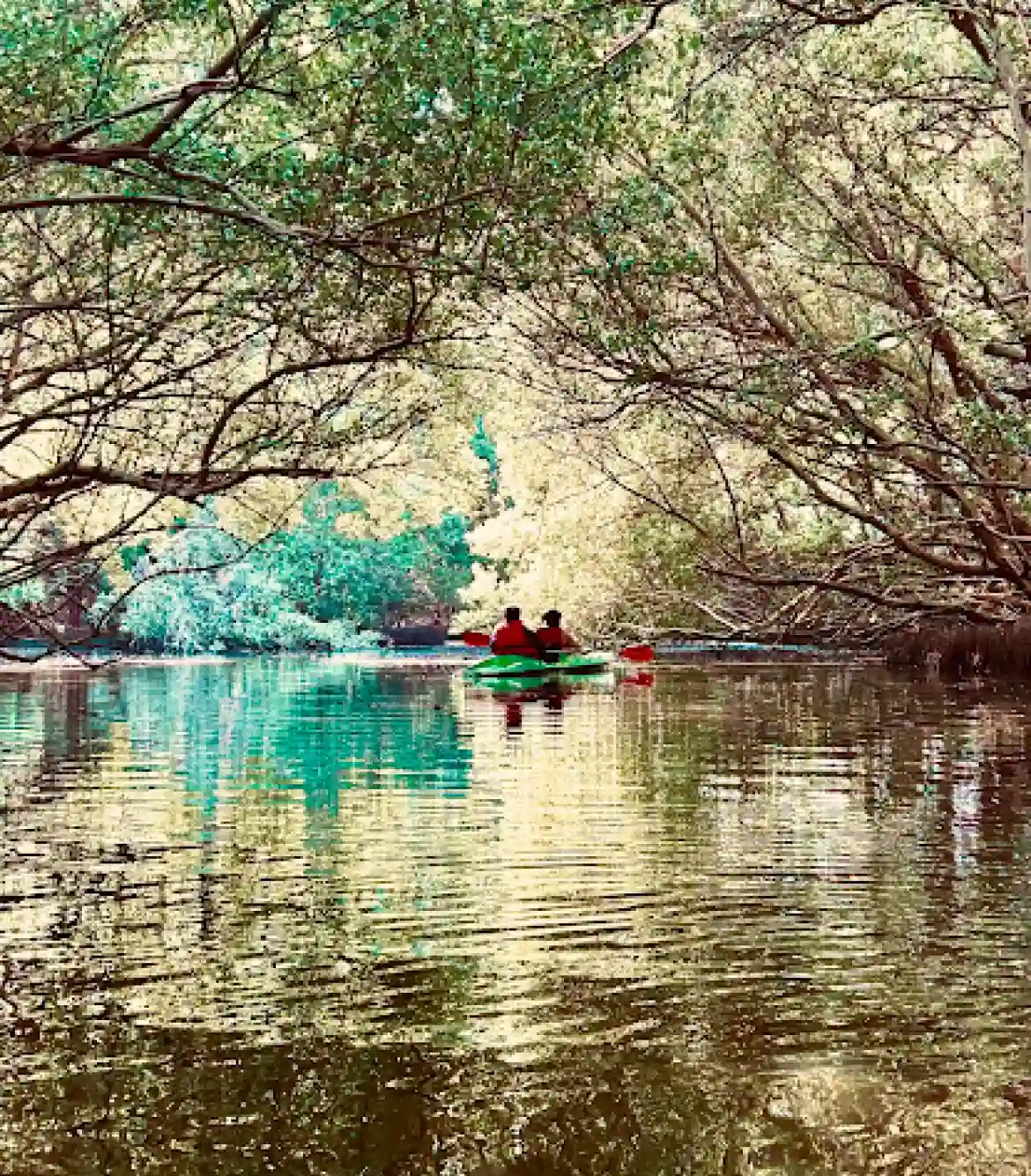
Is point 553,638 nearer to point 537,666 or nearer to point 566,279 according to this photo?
point 537,666

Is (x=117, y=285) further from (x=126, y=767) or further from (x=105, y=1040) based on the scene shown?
(x=105, y=1040)

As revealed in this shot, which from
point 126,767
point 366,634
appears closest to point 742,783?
point 126,767

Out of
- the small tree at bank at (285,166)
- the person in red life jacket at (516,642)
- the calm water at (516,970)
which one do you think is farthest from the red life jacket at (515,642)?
the small tree at bank at (285,166)

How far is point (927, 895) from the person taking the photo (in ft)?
26.3

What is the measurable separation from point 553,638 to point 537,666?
142 cm

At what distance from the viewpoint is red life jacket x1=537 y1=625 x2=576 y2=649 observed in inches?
1153

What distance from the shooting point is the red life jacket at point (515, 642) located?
2820 cm

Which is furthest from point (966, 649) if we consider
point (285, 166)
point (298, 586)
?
point (298, 586)

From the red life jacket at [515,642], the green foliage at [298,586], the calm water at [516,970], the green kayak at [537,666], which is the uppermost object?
the green foliage at [298,586]

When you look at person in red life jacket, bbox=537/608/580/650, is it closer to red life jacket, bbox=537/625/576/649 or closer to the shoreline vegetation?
red life jacket, bbox=537/625/576/649

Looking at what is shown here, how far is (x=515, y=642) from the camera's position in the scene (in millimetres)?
28234

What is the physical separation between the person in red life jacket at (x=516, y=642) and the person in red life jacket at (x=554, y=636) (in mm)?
509

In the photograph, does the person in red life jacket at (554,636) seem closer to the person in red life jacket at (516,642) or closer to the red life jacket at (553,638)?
the red life jacket at (553,638)

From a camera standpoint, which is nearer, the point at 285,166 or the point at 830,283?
the point at 285,166
